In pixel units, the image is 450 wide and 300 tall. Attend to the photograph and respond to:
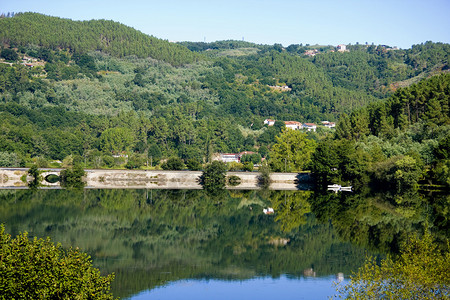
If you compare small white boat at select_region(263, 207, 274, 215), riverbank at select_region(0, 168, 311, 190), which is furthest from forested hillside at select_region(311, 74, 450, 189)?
small white boat at select_region(263, 207, 274, 215)

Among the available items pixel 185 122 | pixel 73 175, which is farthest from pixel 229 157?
pixel 73 175

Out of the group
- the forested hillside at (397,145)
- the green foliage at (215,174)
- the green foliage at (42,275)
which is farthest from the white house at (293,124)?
the green foliage at (42,275)

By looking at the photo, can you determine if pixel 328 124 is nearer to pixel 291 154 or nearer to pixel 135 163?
pixel 135 163

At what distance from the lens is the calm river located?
3288cm

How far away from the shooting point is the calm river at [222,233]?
32875 millimetres

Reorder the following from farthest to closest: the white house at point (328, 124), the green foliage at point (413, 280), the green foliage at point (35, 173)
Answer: the white house at point (328, 124) → the green foliage at point (35, 173) → the green foliage at point (413, 280)

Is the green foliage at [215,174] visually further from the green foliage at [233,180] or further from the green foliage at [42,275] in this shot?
the green foliage at [42,275]

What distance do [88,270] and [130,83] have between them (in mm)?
171590

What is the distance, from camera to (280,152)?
96688 mm

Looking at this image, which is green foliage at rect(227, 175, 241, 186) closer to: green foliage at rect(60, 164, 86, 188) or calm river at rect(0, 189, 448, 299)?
calm river at rect(0, 189, 448, 299)

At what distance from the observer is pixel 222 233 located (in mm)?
47906

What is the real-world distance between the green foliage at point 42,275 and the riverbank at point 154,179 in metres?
60.5

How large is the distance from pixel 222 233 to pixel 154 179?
43664 millimetres

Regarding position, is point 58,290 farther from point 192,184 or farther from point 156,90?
point 156,90
